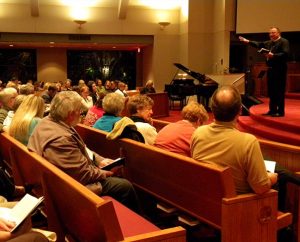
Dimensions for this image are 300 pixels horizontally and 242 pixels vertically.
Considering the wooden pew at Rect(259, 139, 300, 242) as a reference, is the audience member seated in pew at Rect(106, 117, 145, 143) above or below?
above

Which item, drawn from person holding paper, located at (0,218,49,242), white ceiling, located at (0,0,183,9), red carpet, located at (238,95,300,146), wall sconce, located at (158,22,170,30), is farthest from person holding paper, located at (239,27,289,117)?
white ceiling, located at (0,0,183,9)

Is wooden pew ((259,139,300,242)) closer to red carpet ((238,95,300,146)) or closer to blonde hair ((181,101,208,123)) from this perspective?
blonde hair ((181,101,208,123))

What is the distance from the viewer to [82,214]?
2037 mm

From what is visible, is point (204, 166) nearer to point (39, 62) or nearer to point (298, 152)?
point (298, 152)

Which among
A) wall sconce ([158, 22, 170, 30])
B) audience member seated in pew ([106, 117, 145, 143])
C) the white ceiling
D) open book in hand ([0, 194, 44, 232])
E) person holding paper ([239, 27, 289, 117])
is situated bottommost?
open book in hand ([0, 194, 44, 232])

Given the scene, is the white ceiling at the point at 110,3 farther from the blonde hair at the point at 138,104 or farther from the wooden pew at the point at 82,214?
the wooden pew at the point at 82,214

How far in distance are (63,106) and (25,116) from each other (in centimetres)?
100

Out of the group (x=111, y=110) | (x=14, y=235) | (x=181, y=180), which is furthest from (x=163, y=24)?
(x=14, y=235)

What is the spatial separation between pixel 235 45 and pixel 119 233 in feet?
47.0

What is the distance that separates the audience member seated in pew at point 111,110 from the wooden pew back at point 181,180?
83 centimetres

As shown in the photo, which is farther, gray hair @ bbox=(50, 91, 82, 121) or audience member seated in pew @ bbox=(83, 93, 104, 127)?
audience member seated in pew @ bbox=(83, 93, 104, 127)

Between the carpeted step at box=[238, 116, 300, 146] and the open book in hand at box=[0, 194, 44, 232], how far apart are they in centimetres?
382

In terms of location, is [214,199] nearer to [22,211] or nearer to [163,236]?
[163,236]

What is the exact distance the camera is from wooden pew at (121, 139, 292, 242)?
2.39 metres
